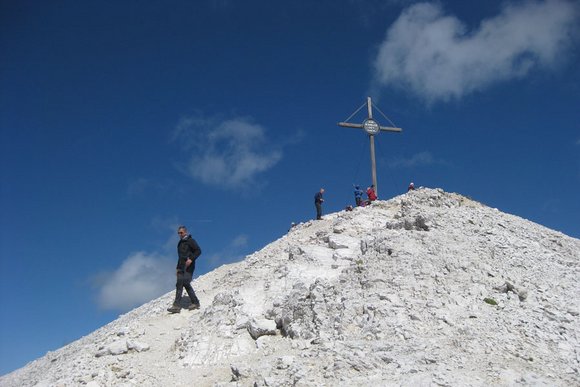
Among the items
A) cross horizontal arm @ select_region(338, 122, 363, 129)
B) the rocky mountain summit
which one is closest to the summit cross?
cross horizontal arm @ select_region(338, 122, 363, 129)

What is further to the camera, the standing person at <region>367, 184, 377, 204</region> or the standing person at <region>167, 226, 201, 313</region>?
the standing person at <region>367, 184, 377, 204</region>

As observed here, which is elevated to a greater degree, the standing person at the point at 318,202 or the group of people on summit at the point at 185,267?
the standing person at the point at 318,202

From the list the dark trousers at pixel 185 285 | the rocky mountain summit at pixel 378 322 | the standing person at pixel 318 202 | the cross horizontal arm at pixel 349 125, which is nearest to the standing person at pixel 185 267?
the dark trousers at pixel 185 285

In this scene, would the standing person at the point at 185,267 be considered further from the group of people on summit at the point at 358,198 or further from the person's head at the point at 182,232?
the group of people on summit at the point at 358,198

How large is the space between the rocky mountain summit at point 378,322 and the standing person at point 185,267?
48 cm

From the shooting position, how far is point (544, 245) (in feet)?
64.0

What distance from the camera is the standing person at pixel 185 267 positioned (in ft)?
55.9

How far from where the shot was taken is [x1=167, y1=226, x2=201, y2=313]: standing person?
1705cm

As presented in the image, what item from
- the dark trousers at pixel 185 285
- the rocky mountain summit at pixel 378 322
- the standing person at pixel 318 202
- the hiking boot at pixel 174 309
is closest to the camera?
the rocky mountain summit at pixel 378 322

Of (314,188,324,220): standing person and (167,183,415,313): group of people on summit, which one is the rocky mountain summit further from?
(314,188,324,220): standing person

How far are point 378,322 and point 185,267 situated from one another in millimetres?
7362

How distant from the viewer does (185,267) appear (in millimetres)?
17047

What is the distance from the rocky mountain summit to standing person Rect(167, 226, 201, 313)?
0.48 meters

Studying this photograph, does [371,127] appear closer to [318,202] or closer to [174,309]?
[318,202]
